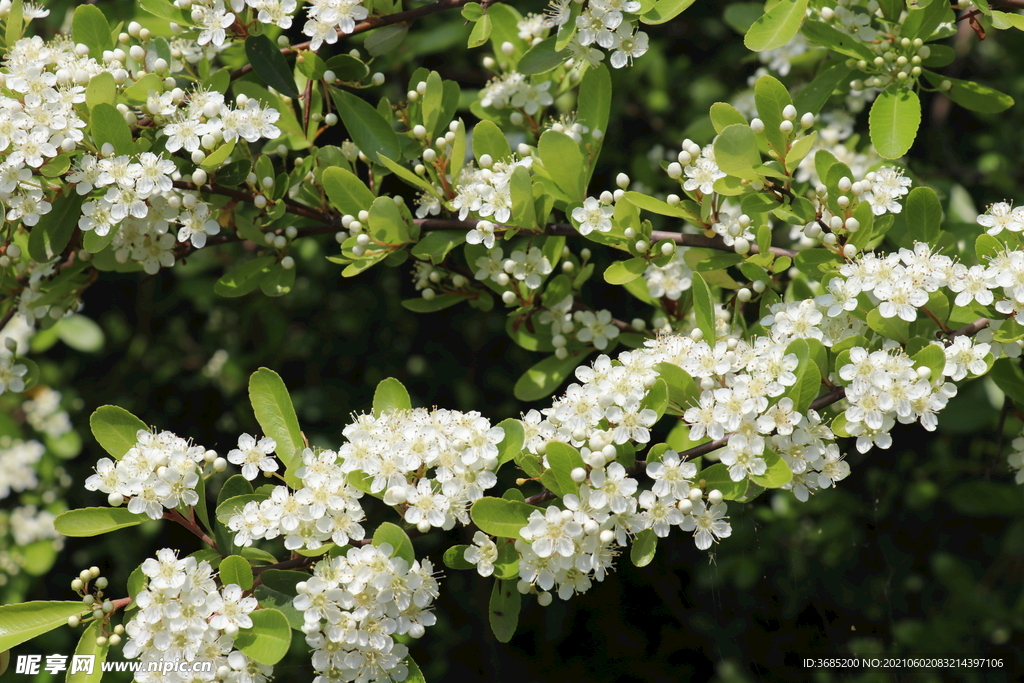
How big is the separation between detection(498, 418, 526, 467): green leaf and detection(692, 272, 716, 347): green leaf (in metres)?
0.46

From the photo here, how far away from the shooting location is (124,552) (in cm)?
310

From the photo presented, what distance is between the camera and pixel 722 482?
5.17ft

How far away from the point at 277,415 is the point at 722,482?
94 cm

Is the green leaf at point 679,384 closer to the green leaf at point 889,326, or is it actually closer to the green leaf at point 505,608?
the green leaf at point 889,326

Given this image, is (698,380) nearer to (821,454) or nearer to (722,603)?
(821,454)

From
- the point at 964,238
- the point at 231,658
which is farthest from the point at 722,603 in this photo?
the point at 231,658

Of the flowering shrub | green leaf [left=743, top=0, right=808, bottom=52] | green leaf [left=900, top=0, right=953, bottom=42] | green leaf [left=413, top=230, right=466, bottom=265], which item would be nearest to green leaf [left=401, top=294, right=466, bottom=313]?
the flowering shrub

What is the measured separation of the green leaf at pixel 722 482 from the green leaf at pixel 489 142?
2.84 feet

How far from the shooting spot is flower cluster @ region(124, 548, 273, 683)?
4.80ft

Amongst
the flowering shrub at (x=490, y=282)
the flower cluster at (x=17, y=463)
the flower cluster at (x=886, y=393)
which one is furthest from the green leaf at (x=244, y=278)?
the flower cluster at (x=17, y=463)

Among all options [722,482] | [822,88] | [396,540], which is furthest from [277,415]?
[822,88]

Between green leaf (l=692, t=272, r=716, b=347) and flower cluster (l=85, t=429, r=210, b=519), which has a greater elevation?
green leaf (l=692, t=272, r=716, b=347)

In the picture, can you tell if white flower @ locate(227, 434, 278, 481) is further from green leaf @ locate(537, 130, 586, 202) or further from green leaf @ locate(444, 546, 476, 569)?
green leaf @ locate(537, 130, 586, 202)

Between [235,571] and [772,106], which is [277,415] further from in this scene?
[772,106]
